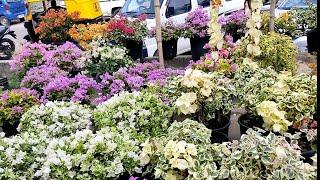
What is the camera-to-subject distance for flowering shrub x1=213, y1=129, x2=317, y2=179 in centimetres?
249

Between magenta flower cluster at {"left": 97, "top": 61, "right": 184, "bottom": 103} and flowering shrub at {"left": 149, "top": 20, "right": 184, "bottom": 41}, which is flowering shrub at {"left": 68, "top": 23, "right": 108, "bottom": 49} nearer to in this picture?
flowering shrub at {"left": 149, "top": 20, "right": 184, "bottom": 41}

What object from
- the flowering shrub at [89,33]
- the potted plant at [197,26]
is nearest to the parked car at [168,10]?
the potted plant at [197,26]

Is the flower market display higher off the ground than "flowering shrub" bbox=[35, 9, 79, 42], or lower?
lower

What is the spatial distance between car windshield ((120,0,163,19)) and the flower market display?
2.21 m

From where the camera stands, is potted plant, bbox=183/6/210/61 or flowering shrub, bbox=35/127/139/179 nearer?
flowering shrub, bbox=35/127/139/179

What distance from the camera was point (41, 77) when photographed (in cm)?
489

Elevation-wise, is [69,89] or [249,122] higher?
[69,89]

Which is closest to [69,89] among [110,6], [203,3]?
[203,3]

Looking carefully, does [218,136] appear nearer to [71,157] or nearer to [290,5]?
[71,157]

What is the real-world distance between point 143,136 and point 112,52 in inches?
85.8

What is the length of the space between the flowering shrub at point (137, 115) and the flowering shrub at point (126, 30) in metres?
2.51

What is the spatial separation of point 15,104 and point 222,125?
207cm

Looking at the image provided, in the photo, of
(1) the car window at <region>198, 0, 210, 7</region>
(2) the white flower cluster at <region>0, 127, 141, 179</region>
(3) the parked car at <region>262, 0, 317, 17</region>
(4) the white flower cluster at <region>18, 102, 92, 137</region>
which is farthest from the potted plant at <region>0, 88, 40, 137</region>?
(3) the parked car at <region>262, 0, 317, 17</region>

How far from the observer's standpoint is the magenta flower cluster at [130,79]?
4516 millimetres
